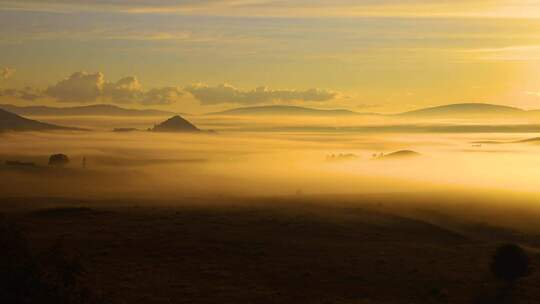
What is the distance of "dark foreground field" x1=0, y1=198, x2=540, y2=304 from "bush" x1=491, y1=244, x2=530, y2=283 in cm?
87

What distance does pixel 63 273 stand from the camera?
3253 centimetres

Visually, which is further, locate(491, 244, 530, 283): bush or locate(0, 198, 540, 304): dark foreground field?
locate(491, 244, 530, 283): bush

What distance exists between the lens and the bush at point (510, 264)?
56.8m

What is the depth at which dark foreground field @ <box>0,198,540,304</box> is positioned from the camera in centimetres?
5184

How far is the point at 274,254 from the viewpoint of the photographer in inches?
2635

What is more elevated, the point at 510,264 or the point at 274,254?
the point at 510,264

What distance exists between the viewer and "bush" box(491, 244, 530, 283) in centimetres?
5681

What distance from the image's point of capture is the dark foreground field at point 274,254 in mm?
51844

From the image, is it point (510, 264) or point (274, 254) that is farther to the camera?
point (274, 254)

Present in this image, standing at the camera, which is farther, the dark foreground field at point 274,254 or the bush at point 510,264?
the bush at point 510,264

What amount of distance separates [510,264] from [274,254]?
2241cm

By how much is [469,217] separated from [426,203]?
20.4 metres

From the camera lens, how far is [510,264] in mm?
57156

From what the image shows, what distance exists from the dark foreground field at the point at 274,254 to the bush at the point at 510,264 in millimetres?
865
